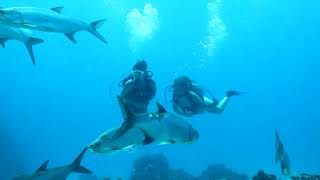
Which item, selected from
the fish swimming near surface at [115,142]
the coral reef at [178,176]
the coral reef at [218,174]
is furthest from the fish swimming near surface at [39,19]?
the coral reef at [218,174]

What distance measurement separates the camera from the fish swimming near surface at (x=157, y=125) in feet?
16.4

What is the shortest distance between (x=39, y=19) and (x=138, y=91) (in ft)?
8.49

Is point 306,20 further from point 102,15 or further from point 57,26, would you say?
point 57,26

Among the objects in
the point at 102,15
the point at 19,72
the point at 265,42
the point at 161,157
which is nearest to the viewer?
the point at 161,157

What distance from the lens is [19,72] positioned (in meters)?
152

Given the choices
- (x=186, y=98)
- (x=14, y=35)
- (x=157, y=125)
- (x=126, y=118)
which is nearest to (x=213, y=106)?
(x=186, y=98)

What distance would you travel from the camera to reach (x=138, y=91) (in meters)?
8.51

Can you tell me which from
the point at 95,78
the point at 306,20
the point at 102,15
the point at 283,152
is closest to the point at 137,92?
the point at 283,152

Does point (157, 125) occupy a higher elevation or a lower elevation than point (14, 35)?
lower

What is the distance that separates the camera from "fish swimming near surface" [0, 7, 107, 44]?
647 cm

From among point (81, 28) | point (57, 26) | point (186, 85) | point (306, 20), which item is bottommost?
point (57, 26)

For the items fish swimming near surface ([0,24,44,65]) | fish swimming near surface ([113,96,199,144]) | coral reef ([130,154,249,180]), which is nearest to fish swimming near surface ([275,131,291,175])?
fish swimming near surface ([113,96,199,144])

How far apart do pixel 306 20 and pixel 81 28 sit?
315 feet

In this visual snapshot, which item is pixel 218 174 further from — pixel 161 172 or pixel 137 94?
pixel 137 94
